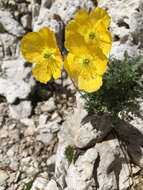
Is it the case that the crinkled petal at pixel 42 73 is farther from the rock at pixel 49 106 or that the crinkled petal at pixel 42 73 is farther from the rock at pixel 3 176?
the rock at pixel 3 176

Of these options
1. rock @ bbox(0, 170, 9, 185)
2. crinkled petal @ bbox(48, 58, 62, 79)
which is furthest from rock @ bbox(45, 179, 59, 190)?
crinkled petal @ bbox(48, 58, 62, 79)

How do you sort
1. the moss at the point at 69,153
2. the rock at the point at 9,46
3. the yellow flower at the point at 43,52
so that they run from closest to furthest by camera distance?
the yellow flower at the point at 43,52 < the moss at the point at 69,153 < the rock at the point at 9,46

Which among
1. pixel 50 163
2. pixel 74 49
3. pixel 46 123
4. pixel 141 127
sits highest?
pixel 74 49

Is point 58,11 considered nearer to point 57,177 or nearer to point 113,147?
point 113,147

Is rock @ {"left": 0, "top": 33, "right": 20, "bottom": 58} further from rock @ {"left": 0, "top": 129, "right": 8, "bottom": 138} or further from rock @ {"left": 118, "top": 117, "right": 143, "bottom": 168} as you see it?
rock @ {"left": 118, "top": 117, "right": 143, "bottom": 168}

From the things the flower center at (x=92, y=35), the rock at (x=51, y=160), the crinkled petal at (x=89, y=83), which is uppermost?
the flower center at (x=92, y=35)

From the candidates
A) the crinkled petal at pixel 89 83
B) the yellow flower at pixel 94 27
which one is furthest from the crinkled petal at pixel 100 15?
the crinkled petal at pixel 89 83

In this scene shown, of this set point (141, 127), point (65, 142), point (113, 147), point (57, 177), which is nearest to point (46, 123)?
point (65, 142)
